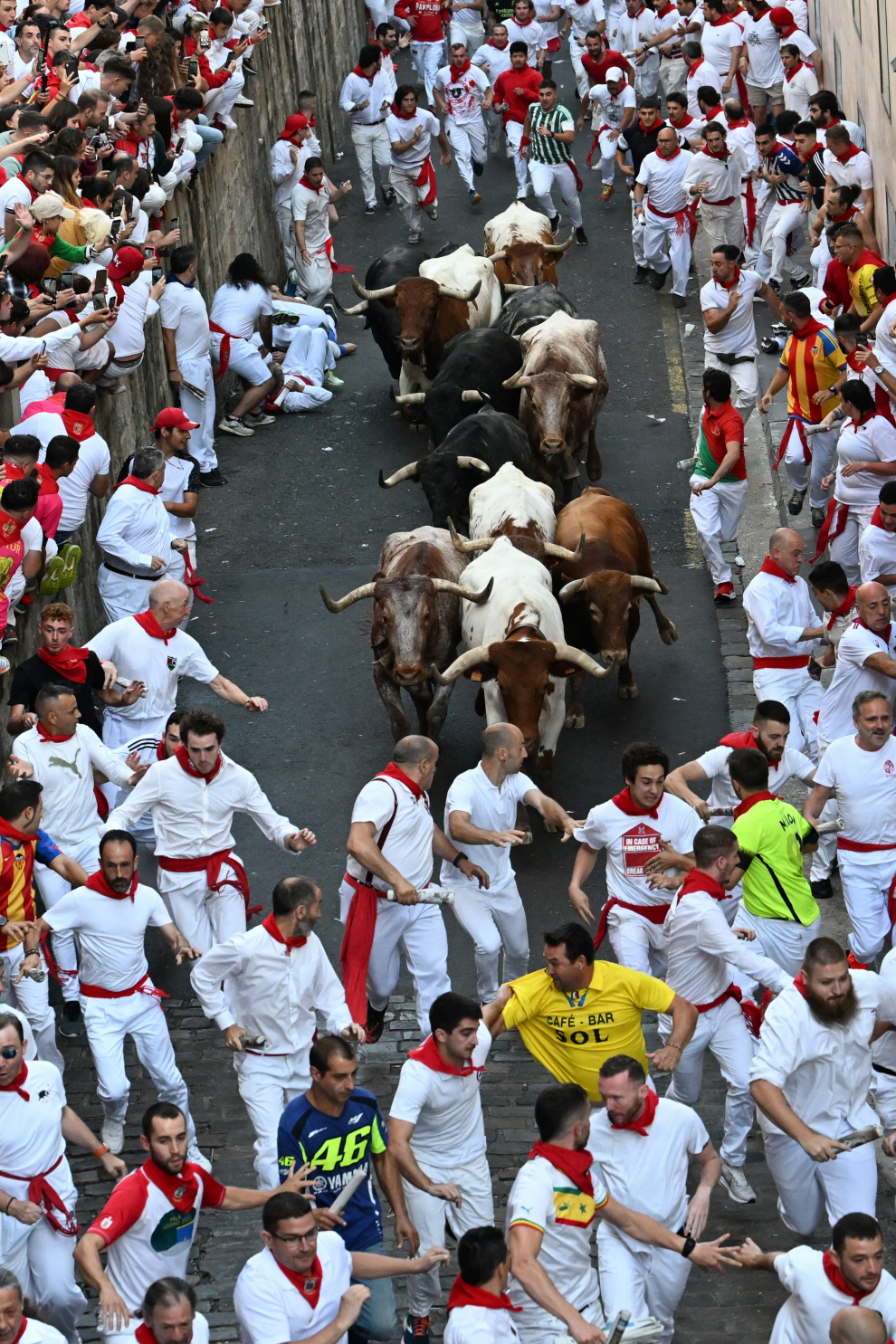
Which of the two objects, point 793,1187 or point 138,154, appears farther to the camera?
point 138,154

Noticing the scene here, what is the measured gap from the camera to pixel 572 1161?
6.88m

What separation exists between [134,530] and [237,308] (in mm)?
5548

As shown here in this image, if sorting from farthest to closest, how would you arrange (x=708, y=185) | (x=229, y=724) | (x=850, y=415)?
(x=708, y=185)
(x=229, y=724)
(x=850, y=415)

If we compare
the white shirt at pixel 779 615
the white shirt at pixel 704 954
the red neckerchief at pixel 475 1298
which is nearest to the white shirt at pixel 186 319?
the white shirt at pixel 779 615

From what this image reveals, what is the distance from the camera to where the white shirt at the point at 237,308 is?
17.5m

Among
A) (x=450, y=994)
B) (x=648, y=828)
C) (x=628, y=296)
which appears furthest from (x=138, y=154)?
(x=450, y=994)

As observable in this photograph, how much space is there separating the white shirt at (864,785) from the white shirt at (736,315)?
20.1 feet

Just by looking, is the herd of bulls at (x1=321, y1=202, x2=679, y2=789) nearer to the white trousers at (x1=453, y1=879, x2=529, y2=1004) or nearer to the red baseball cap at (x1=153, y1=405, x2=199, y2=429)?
the red baseball cap at (x1=153, y1=405, x2=199, y2=429)

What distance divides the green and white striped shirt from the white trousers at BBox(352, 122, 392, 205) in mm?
2138

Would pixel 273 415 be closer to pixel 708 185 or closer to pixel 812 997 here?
pixel 708 185

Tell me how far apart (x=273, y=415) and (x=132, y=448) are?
11.0 ft

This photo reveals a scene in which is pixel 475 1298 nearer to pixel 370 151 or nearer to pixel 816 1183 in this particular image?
pixel 816 1183

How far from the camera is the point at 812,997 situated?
748 cm

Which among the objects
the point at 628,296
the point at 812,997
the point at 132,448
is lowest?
the point at 628,296
